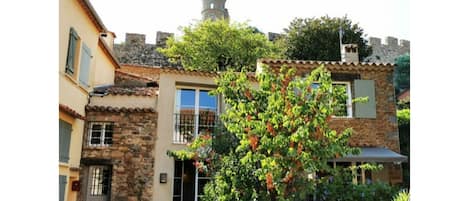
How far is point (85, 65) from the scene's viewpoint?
20.6 feet

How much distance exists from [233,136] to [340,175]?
1.57 m

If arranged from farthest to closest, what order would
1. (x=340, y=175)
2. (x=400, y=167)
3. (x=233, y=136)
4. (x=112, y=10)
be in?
1. (x=400, y=167)
2. (x=233, y=136)
3. (x=340, y=175)
4. (x=112, y=10)

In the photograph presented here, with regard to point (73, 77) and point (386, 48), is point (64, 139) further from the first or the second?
point (386, 48)

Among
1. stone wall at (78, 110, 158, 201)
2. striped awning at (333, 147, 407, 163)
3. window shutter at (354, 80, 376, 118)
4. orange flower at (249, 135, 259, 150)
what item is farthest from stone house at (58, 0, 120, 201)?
window shutter at (354, 80, 376, 118)

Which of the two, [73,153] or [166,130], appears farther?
[166,130]

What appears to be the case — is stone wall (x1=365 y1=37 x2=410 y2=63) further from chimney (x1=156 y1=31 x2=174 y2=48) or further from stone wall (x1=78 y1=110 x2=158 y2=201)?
stone wall (x1=78 y1=110 x2=158 y2=201)

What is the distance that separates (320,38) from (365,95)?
4954 mm

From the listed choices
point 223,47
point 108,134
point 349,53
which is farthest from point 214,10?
point 108,134

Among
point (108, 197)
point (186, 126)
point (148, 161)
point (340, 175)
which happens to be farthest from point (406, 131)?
point (108, 197)

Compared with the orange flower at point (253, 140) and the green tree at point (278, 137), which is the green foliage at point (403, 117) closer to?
the green tree at point (278, 137)

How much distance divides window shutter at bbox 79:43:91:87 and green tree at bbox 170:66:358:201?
2.87 m
